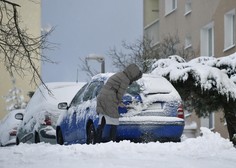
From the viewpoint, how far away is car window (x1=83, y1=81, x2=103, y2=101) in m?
15.2

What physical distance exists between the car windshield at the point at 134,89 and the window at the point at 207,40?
1792 centimetres

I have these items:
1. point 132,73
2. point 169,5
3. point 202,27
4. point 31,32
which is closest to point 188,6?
point 202,27

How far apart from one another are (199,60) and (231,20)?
37.0 ft

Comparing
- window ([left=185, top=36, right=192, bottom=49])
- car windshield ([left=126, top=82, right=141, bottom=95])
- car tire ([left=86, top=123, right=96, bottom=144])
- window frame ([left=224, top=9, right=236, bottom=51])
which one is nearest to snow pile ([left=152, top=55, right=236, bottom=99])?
car windshield ([left=126, top=82, right=141, bottom=95])

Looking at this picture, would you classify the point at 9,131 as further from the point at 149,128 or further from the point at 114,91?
the point at 149,128

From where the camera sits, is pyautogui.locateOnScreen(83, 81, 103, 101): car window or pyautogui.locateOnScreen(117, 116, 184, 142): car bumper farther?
pyautogui.locateOnScreen(83, 81, 103, 101): car window

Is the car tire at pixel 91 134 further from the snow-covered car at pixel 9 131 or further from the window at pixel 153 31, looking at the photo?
the window at pixel 153 31

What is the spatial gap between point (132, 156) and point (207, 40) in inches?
900

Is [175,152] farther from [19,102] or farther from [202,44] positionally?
[19,102]

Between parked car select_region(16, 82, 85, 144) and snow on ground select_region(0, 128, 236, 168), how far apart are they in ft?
16.3

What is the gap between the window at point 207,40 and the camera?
32.6 metres

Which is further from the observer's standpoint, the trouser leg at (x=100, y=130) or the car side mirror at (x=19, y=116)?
the car side mirror at (x=19, y=116)

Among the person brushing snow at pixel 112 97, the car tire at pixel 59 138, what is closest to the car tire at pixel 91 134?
the person brushing snow at pixel 112 97

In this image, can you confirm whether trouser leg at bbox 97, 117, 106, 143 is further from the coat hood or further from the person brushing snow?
the coat hood
